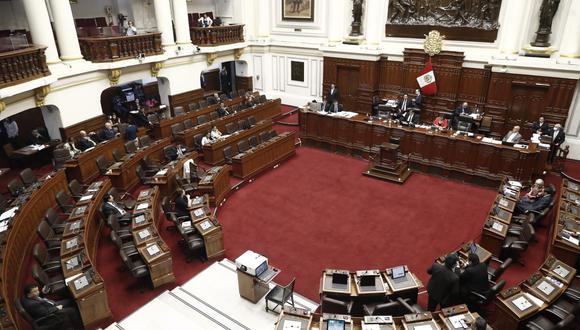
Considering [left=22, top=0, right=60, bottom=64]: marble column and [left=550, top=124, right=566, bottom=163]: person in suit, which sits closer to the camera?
[left=22, top=0, right=60, bottom=64]: marble column

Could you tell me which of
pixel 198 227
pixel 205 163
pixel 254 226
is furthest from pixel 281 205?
pixel 205 163

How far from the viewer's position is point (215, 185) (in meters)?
10.5

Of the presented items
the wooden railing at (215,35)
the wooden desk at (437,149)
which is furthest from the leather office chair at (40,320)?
the wooden railing at (215,35)

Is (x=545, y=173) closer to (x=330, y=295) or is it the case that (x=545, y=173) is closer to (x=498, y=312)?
(x=498, y=312)

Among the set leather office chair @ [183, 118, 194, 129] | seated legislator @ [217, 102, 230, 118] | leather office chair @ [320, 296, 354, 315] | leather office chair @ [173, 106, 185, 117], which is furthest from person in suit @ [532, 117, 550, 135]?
leather office chair @ [173, 106, 185, 117]

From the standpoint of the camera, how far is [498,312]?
617 centimetres

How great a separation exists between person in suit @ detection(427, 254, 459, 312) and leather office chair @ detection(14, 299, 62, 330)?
6.00 metres

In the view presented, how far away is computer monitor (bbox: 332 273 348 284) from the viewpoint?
21.8ft

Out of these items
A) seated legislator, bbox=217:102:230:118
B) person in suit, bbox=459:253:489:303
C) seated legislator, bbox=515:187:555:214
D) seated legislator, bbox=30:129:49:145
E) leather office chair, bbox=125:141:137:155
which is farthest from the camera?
seated legislator, bbox=217:102:230:118

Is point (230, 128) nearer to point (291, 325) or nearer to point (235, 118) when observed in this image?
point (235, 118)

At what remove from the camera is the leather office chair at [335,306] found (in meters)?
6.26

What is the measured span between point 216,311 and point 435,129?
9094 mm

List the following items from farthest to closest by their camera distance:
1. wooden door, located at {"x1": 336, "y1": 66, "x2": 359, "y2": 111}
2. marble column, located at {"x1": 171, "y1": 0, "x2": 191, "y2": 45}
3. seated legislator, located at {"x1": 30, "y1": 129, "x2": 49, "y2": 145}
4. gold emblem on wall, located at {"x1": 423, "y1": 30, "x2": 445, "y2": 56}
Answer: wooden door, located at {"x1": 336, "y1": 66, "x2": 359, "y2": 111}, marble column, located at {"x1": 171, "y1": 0, "x2": 191, "y2": 45}, gold emblem on wall, located at {"x1": 423, "y1": 30, "x2": 445, "y2": 56}, seated legislator, located at {"x1": 30, "y1": 129, "x2": 49, "y2": 145}

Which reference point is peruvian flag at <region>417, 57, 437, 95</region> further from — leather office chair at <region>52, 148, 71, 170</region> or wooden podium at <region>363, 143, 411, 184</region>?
leather office chair at <region>52, 148, 71, 170</region>
